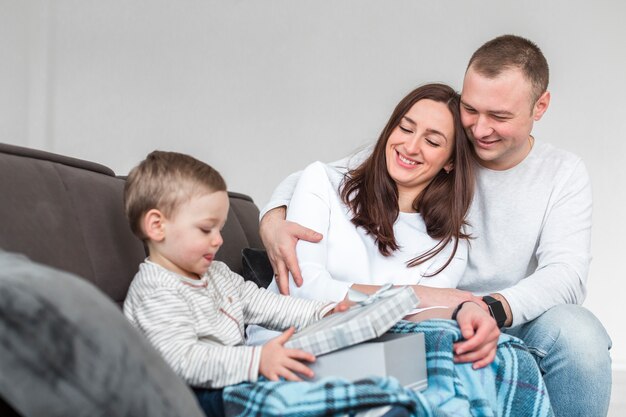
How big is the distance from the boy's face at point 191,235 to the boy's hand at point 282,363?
229 millimetres

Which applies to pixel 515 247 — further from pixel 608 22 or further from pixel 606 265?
pixel 608 22

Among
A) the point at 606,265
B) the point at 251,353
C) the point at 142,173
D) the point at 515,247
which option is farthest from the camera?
the point at 606,265

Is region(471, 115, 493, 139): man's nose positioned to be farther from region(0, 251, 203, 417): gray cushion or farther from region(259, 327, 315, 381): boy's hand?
region(0, 251, 203, 417): gray cushion

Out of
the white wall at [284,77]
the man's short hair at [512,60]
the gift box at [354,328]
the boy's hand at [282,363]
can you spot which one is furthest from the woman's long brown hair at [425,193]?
the white wall at [284,77]

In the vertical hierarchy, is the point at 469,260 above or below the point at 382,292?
below

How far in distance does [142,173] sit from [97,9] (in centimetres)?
314

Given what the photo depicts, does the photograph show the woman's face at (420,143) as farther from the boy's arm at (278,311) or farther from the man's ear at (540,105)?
the boy's arm at (278,311)

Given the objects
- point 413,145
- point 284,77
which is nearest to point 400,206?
point 413,145

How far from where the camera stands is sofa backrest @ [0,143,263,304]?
4.01 feet

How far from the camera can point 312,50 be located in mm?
4172

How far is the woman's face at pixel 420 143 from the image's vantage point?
1.94 metres

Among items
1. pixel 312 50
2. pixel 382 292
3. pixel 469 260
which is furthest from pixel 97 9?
pixel 382 292

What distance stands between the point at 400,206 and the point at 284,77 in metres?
2.31

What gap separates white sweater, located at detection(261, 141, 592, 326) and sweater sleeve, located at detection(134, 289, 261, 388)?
0.76 metres
